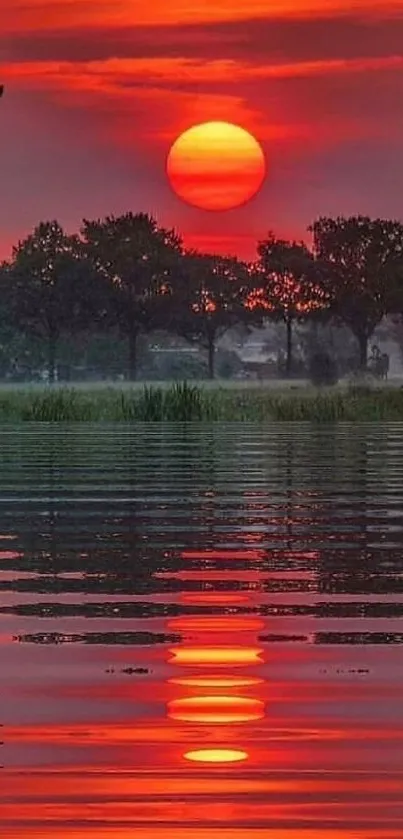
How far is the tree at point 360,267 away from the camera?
376ft

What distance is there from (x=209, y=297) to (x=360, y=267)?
14393mm

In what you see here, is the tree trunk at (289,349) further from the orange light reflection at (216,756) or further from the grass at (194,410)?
the orange light reflection at (216,756)

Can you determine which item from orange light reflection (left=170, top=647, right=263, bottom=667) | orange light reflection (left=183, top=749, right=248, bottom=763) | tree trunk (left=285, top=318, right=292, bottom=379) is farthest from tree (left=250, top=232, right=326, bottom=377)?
orange light reflection (left=183, top=749, right=248, bottom=763)

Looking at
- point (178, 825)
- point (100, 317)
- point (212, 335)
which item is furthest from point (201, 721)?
point (212, 335)

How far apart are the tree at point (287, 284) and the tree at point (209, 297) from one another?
2.26 m

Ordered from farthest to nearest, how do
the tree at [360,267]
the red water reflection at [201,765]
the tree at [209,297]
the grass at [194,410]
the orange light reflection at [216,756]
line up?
the tree at [209,297] → the tree at [360,267] → the grass at [194,410] → the orange light reflection at [216,756] → the red water reflection at [201,765]

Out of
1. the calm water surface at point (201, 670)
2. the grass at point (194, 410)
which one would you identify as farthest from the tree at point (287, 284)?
the calm water surface at point (201, 670)

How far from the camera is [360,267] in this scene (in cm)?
11588

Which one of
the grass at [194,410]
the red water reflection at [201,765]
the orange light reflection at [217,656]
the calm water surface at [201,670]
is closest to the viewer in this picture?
the red water reflection at [201,765]

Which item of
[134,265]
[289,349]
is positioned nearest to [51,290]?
[134,265]

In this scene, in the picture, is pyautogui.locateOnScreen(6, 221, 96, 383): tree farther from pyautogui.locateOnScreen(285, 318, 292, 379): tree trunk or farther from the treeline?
pyautogui.locateOnScreen(285, 318, 292, 379): tree trunk

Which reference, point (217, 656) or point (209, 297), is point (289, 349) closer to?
point (209, 297)

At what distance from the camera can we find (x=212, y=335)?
416 ft

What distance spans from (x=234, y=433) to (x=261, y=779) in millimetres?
38043
